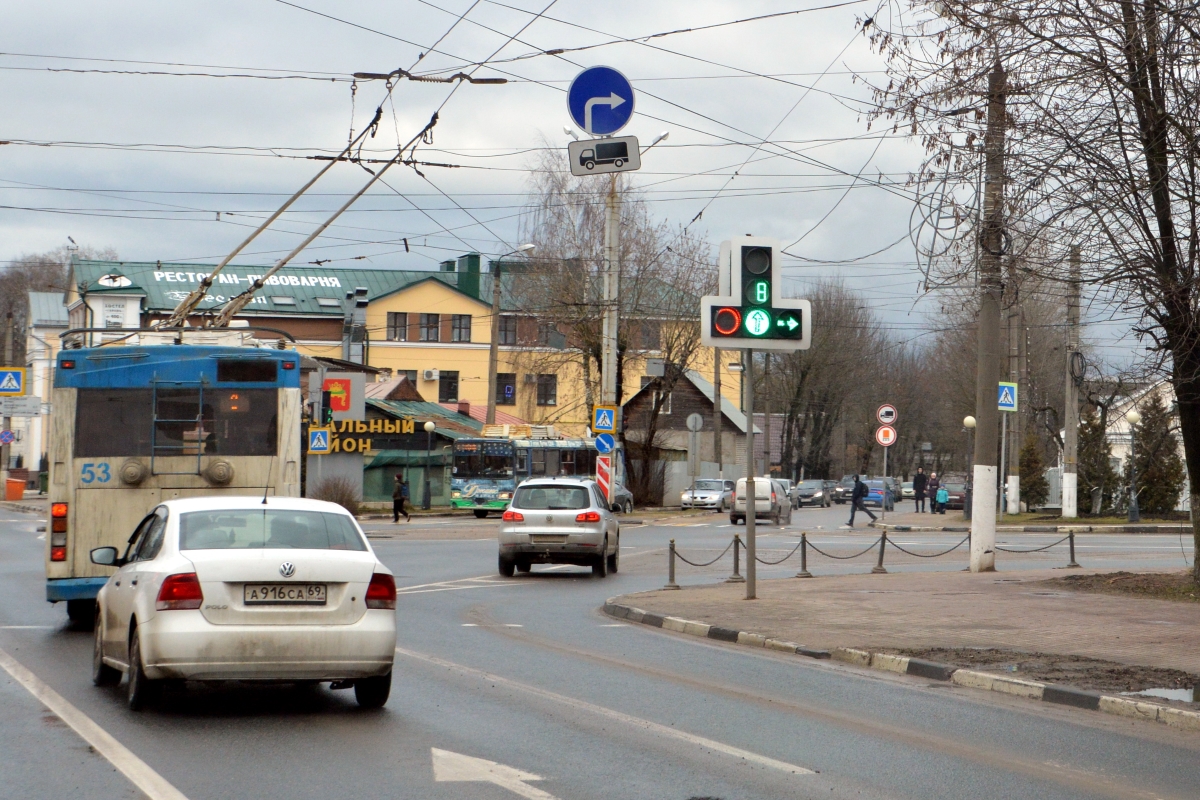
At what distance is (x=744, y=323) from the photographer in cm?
1659

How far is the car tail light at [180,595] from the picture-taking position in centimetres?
855

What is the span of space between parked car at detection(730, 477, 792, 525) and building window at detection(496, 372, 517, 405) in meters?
31.8

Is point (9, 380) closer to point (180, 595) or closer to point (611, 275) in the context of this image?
point (611, 275)

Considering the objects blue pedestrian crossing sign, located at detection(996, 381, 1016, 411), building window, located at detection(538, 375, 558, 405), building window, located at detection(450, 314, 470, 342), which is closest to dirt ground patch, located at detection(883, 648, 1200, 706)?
blue pedestrian crossing sign, located at detection(996, 381, 1016, 411)

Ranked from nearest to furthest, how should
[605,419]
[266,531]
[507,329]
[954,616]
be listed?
[266,531] < [954,616] < [605,419] < [507,329]

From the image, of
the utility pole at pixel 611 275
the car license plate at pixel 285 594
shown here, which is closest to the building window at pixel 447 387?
the utility pole at pixel 611 275

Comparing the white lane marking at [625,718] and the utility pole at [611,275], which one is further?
the utility pole at [611,275]

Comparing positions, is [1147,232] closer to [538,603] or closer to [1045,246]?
[1045,246]

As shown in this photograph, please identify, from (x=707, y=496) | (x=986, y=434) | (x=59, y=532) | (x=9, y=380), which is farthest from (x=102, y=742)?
(x=707, y=496)

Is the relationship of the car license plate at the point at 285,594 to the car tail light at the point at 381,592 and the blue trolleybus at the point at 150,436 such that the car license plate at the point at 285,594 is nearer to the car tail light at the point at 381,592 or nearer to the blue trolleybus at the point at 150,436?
the car tail light at the point at 381,592

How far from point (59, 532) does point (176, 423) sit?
1613 millimetres

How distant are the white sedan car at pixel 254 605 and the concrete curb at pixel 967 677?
16.5 ft

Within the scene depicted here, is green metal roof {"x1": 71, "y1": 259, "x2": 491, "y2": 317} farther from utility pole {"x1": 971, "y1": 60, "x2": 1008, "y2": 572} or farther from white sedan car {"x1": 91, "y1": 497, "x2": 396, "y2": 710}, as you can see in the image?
white sedan car {"x1": 91, "y1": 497, "x2": 396, "y2": 710}

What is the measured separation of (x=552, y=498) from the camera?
924 inches
